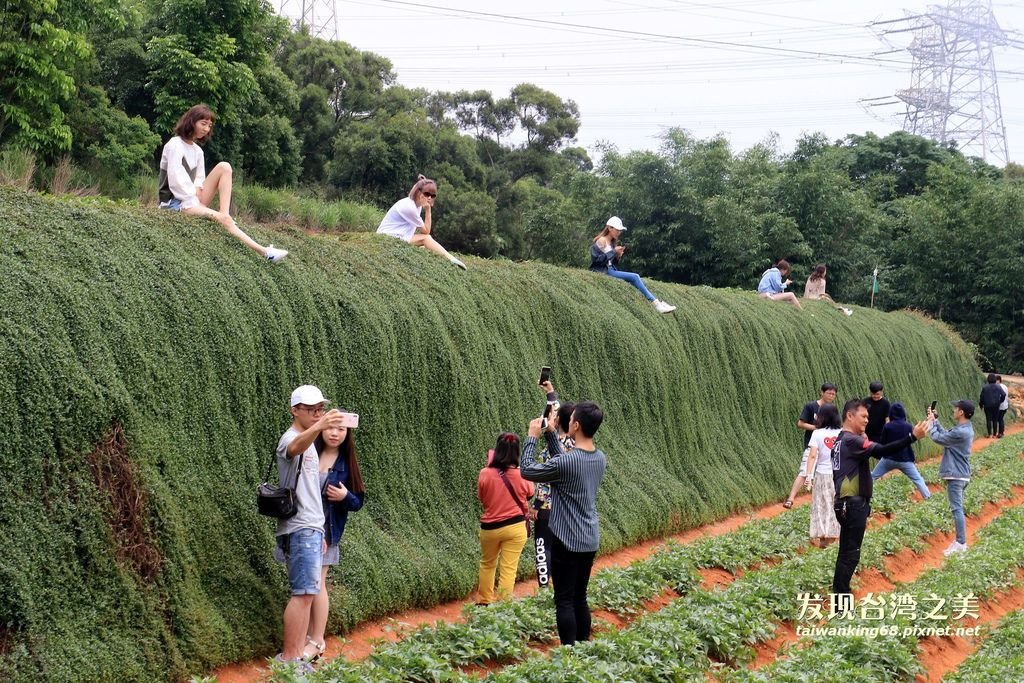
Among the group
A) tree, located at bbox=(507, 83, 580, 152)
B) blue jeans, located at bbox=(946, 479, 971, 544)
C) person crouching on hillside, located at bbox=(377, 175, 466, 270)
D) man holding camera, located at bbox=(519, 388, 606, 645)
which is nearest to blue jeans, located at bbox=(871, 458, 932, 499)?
blue jeans, located at bbox=(946, 479, 971, 544)

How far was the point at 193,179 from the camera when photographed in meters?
8.23

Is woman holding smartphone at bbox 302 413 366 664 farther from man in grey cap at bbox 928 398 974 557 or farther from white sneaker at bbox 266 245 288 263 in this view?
man in grey cap at bbox 928 398 974 557

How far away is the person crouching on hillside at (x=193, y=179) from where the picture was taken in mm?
8047

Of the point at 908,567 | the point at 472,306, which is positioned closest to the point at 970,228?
the point at 908,567

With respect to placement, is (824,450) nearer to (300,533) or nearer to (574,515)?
(574,515)

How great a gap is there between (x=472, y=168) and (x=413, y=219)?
1178 inches

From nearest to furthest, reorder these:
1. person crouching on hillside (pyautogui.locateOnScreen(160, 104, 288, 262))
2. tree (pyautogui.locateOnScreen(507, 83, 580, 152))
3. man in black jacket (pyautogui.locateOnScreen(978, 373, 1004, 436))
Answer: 1. person crouching on hillside (pyautogui.locateOnScreen(160, 104, 288, 262))
2. man in black jacket (pyautogui.locateOnScreen(978, 373, 1004, 436))
3. tree (pyautogui.locateOnScreen(507, 83, 580, 152))

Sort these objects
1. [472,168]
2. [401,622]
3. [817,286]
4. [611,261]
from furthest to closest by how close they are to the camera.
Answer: [472,168] → [817,286] → [611,261] → [401,622]

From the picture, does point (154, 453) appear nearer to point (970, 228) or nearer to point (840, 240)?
point (840, 240)

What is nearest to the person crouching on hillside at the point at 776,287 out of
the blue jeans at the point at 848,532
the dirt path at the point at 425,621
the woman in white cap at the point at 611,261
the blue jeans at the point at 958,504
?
the woman in white cap at the point at 611,261

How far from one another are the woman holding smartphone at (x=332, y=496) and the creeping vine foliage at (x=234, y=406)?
18.1 inches

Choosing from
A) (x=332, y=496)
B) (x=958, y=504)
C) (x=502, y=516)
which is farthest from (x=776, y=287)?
(x=332, y=496)

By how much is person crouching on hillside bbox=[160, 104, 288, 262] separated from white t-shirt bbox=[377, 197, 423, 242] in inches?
99.2

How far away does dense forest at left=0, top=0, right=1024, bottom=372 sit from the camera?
2042 cm
